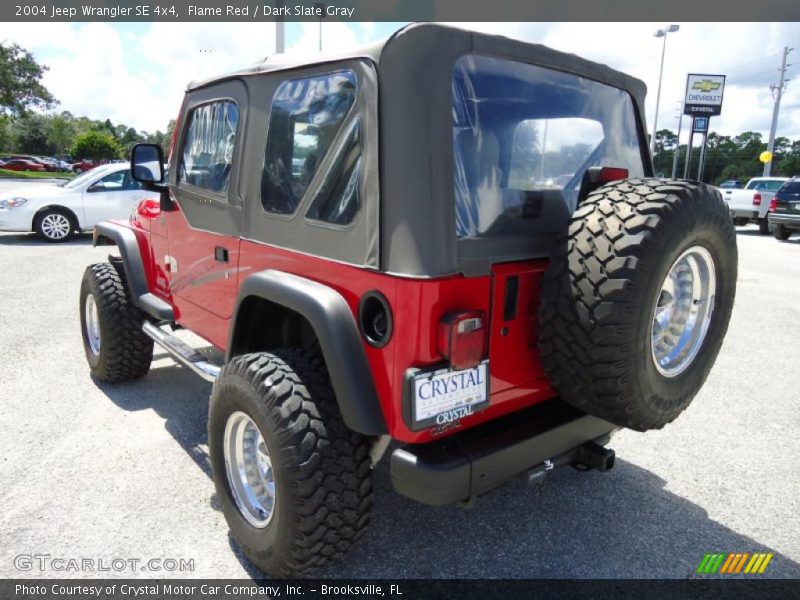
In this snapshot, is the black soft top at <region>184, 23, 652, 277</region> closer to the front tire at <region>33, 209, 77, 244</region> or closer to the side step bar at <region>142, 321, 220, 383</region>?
the side step bar at <region>142, 321, 220, 383</region>

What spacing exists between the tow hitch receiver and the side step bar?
1.79 meters

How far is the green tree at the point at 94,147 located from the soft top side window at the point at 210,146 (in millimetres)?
67061

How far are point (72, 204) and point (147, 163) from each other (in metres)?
9.10

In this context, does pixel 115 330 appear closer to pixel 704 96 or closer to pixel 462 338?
pixel 462 338

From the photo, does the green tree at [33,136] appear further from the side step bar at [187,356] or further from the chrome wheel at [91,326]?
the side step bar at [187,356]

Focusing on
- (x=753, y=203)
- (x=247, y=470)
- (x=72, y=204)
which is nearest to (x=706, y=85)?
(x=753, y=203)

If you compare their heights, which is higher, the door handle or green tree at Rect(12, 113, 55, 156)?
green tree at Rect(12, 113, 55, 156)

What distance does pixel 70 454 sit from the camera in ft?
11.0

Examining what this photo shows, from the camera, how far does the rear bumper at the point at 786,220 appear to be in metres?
14.3

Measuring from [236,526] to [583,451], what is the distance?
1565mm

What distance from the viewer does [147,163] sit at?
356 cm

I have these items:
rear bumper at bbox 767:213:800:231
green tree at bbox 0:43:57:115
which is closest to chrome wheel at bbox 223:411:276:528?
rear bumper at bbox 767:213:800:231

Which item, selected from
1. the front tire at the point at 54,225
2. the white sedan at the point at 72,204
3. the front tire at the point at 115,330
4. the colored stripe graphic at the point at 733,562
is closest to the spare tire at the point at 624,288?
the colored stripe graphic at the point at 733,562

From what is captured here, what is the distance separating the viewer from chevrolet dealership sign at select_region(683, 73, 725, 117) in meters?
35.1
